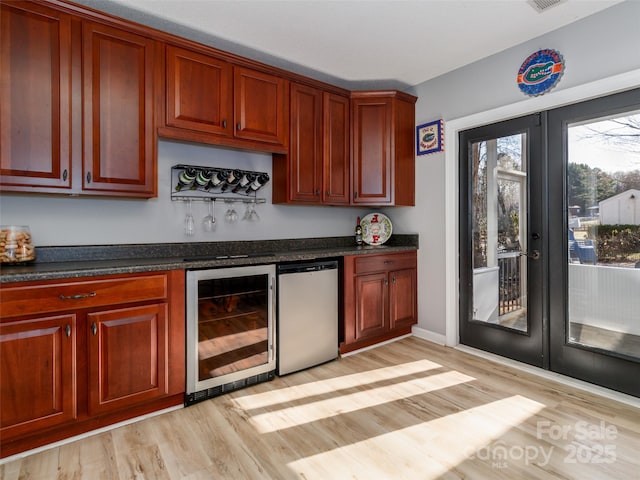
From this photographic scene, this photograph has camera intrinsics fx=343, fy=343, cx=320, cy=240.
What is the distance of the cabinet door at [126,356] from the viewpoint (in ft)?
6.02

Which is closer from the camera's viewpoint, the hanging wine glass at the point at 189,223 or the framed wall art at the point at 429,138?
the hanging wine glass at the point at 189,223

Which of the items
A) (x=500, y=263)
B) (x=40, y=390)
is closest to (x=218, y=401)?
(x=40, y=390)

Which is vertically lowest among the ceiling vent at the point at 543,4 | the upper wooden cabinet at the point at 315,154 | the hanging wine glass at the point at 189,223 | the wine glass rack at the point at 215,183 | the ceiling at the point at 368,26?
the hanging wine glass at the point at 189,223

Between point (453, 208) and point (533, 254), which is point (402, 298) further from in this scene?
point (533, 254)

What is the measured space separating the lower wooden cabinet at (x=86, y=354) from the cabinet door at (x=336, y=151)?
1.62 m

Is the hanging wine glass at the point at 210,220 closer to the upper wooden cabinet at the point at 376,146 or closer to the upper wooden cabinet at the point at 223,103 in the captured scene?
the upper wooden cabinet at the point at 223,103

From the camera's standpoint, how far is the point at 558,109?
2490 mm

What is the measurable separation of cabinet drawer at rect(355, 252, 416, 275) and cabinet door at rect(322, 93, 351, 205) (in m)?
0.62

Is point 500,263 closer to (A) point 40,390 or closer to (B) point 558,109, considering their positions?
(B) point 558,109

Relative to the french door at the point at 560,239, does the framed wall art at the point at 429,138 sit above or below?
above

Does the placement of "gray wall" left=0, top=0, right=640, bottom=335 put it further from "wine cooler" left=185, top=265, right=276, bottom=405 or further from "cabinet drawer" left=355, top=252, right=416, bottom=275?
"wine cooler" left=185, top=265, right=276, bottom=405

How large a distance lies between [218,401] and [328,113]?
2.50m

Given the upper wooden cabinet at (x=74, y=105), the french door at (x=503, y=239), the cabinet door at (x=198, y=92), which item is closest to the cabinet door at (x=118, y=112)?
the upper wooden cabinet at (x=74, y=105)

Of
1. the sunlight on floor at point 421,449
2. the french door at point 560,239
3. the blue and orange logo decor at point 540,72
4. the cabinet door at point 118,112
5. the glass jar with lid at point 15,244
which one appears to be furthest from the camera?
the blue and orange logo decor at point 540,72
